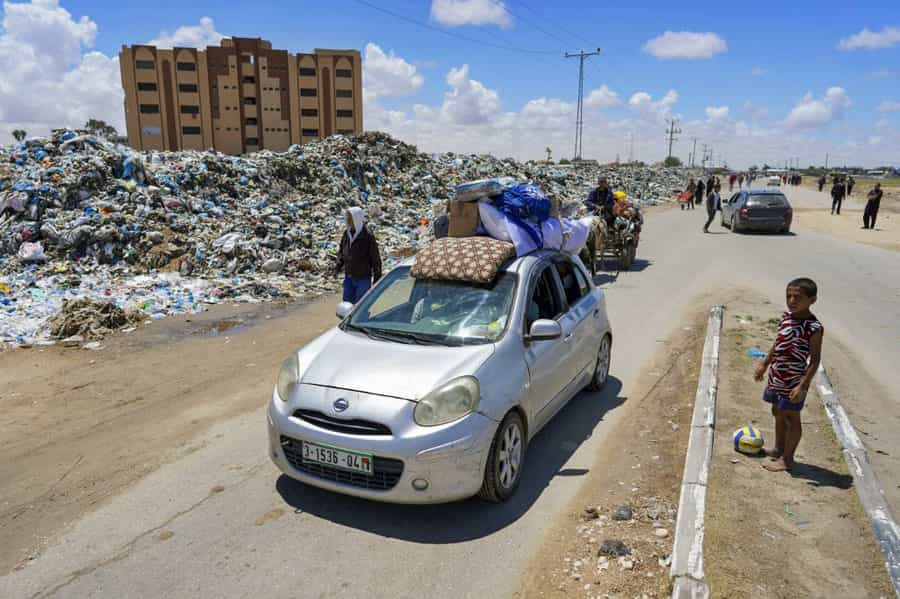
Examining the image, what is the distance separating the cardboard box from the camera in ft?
19.4

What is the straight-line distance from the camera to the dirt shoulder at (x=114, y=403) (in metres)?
4.53

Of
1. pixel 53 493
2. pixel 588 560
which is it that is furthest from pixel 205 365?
pixel 588 560

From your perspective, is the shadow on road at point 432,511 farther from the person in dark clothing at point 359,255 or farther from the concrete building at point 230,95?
the concrete building at point 230,95

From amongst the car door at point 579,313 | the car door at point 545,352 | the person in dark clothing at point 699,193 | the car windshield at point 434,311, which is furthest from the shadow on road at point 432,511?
the person in dark clothing at point 699,193

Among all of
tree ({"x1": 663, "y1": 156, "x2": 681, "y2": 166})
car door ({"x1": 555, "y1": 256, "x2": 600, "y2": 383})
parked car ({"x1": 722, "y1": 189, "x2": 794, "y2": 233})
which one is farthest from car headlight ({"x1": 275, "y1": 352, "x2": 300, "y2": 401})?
tree ({"x1": 663, "y1": 156, "x2": 681, "y2": 166})

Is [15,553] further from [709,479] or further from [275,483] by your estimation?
[709,479]

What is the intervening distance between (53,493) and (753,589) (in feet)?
15.3

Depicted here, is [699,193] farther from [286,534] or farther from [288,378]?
[286,534]

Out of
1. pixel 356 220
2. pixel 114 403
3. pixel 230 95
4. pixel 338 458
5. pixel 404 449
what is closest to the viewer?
pixel 404 449

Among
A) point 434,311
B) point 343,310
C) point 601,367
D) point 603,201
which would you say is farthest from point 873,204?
point 343,310

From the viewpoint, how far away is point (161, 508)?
4.30 m

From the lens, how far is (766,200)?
22.4 m

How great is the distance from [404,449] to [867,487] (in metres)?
3.25

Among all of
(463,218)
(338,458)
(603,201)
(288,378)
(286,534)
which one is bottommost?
(286,534)
